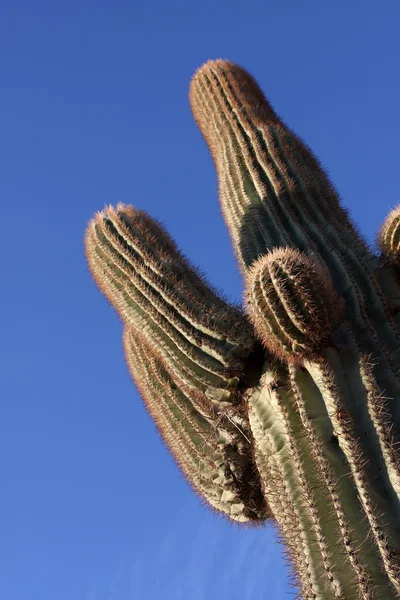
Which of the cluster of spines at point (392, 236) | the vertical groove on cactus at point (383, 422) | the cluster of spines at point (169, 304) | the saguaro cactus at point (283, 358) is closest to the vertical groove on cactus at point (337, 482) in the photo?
the saguaro cactus at point (283, 358)

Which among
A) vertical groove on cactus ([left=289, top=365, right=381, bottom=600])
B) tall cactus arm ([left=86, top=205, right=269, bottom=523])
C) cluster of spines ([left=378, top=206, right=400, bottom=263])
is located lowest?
vertical groove on cactus ([left=289, top=365, right=381, bottom=600])

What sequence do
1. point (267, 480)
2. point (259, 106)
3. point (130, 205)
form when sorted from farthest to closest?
point (259, 106) < point (130, 205) < point (267, 480)

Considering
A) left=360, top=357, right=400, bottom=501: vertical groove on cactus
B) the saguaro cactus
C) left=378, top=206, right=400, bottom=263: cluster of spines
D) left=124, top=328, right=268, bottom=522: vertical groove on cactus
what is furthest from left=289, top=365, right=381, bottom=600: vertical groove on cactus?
left=378, top=206, right=400, bottom=263: cluster of spines

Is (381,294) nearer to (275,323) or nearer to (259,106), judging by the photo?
(275,323)

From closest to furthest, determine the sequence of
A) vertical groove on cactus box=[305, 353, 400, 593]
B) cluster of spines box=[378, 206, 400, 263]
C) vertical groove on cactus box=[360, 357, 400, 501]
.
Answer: vertical groove on cactus box=[305, 353, 400, 593] < vertical groove on cactus box=[360, 357, 400, 501] < cluster of spines box=[378, 206, 400, 263]

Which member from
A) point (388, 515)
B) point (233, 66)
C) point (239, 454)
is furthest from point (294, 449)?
point (233, 66)

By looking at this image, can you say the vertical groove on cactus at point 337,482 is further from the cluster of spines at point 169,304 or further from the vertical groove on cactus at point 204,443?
the vertical groove on cactus at point 204,443

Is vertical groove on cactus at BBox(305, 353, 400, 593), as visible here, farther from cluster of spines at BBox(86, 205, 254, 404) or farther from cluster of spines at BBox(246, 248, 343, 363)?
cluster of spines at BBox(86, 205, 254, 404)

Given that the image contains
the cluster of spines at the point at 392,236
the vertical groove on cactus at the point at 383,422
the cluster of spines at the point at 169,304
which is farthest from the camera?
the cluster of spines at the point at 392,236
